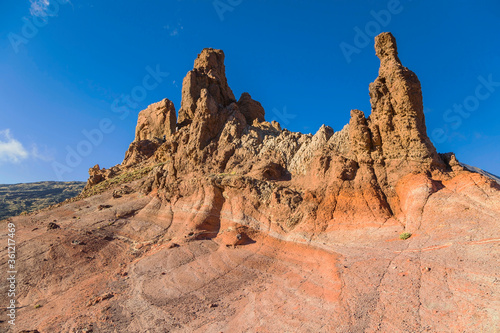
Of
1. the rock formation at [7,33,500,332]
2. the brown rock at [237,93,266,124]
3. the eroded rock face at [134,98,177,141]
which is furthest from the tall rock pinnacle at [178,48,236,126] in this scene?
the eroded rock face at [134,98,177,141]

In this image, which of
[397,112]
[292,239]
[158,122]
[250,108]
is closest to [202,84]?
[250,108]

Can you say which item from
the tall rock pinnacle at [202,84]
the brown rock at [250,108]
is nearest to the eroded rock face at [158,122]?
the tall rock pinnacle at [202,84]

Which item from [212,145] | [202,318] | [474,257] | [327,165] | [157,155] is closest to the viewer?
[474,257]

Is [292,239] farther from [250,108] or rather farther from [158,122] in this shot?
[158,122]

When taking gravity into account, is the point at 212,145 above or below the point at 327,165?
above

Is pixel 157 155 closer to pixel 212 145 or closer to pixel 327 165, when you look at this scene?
pixel 212 145

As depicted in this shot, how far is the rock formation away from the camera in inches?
464

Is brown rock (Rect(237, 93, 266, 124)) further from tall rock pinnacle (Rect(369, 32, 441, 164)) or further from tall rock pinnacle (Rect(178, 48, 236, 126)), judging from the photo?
tall rock pinnacle (Rect(369, 32, 441, 164))

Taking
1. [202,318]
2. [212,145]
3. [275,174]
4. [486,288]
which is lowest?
[202,318]

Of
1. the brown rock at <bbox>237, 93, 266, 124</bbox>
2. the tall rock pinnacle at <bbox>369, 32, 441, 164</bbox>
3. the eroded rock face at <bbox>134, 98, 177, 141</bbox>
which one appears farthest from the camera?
the eroded rock face at <bbox>134, 98, 177, 141</bbox>

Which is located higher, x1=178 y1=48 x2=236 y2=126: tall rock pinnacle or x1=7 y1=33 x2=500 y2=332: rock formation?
x1=178 y1=48 x2=236 y2=126: tall rock pinnacle

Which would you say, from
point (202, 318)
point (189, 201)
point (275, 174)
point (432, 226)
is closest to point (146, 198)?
point (189, 201)

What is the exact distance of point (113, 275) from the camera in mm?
19219

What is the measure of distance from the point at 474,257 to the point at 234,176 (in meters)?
16.9
